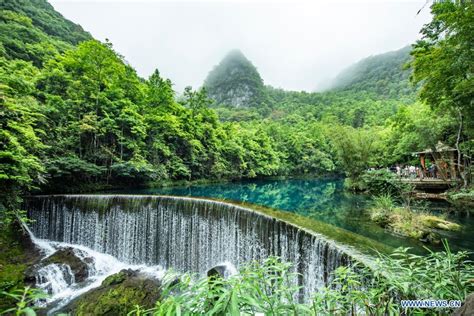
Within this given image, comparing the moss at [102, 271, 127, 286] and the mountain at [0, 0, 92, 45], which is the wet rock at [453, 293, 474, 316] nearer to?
the moss at [102, 271, 127, 286]

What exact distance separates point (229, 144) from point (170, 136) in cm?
762

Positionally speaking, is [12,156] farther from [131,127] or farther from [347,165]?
[347,165]

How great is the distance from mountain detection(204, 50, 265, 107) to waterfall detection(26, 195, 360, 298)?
7322cm

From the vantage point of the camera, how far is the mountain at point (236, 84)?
84.1 meters

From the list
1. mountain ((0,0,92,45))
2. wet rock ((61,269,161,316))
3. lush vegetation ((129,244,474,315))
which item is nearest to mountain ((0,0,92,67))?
mountain ((0,0,92,45))

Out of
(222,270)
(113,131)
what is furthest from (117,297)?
(113,131)

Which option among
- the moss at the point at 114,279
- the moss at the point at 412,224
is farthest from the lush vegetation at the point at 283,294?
the moss at the point at 412,224

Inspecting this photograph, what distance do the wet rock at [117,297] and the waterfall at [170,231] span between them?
4.48ft

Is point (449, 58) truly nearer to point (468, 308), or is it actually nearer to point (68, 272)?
point (468, 308)

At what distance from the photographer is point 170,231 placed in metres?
7.77

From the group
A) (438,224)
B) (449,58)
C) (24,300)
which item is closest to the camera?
(24,300)

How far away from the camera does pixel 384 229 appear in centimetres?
799

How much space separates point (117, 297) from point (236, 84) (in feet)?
293

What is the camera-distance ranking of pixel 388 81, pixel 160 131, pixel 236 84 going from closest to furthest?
pixel 160 131, pixel 388 81, pixel 236 84
